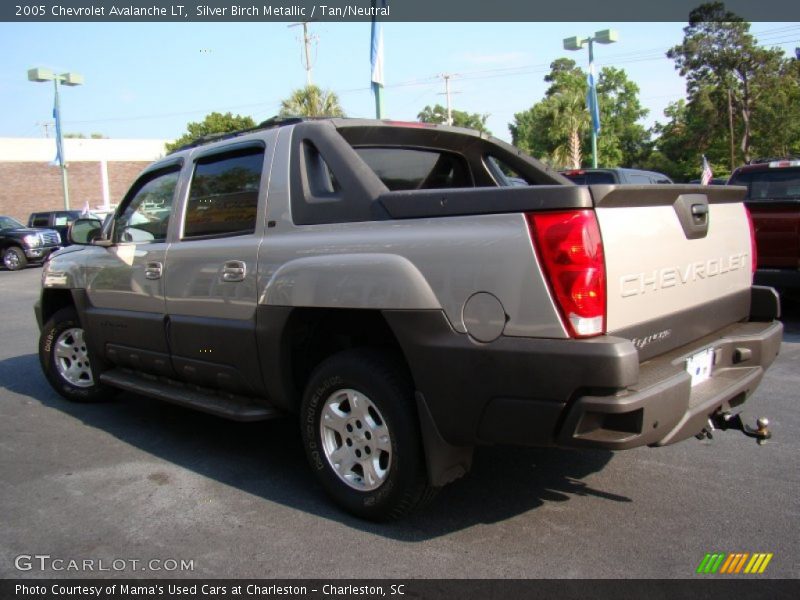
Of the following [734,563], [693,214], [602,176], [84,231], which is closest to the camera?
[734,563]

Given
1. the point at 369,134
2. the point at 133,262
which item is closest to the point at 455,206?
the point at 369,134

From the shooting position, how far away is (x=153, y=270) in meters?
4.69

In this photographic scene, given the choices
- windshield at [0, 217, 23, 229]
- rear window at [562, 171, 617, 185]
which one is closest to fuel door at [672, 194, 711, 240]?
rear window at [562, 171, 617, 185]

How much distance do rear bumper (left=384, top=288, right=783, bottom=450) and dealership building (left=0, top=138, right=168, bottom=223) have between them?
41496mm

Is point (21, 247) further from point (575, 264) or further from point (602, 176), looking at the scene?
point (575, 264)

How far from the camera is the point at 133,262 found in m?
4.91

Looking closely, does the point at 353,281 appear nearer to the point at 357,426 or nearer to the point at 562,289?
the point at 357,426

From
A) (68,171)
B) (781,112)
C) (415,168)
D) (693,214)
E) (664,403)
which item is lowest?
(664,403)

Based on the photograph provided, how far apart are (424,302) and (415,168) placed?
1.59m

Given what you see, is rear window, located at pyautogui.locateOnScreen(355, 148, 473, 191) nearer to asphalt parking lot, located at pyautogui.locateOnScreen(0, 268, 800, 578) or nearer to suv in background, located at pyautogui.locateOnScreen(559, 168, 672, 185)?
asphalt parking lot, located at pyautogui.locateOnScreen(0, 268, 800, 578)

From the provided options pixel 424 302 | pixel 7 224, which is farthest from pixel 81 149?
pixel 424 302

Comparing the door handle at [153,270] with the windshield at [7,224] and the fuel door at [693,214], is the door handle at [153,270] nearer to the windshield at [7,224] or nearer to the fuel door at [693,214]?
the fuel door at [693,214]

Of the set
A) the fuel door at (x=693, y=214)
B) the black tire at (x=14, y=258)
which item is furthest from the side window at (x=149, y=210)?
the black tire at (x=14, y=258)

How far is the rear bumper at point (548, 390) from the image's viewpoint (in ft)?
9.02
